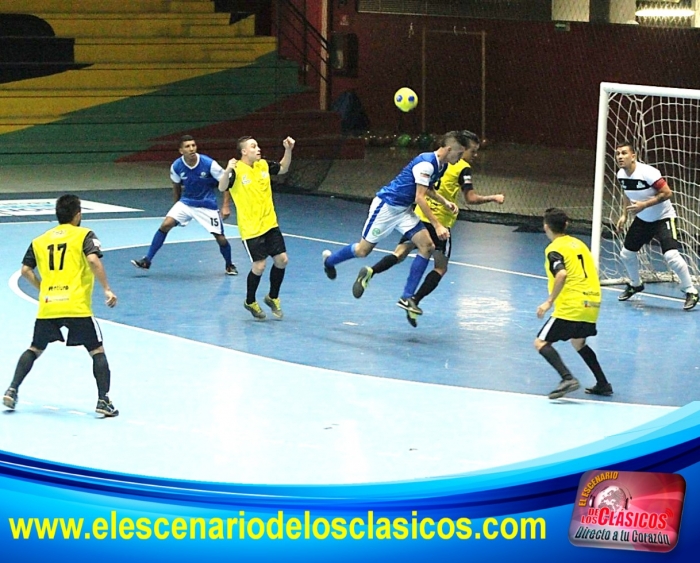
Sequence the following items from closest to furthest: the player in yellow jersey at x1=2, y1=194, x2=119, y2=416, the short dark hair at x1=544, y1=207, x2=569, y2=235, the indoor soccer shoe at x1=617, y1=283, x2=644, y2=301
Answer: the player in yellow jersey at x1=2, y1=194, x2=119, y2=416
the short dark hair at x1=544, y1=207, x2=569, y2=235
the indoor soccer shoe at x1=617, y1=283, x2=644, y2=301

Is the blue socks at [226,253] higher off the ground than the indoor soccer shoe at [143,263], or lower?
higher

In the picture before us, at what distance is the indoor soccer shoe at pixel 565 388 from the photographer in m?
10.0

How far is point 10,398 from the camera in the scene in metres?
9.50

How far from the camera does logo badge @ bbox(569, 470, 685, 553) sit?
577cm

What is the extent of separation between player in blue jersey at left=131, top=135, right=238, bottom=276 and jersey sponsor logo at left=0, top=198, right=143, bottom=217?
4.92 m

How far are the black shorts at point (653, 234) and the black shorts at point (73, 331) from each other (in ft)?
23.2

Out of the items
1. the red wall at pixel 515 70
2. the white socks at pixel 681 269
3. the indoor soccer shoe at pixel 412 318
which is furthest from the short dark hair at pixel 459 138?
the red wall at pixel 515 70

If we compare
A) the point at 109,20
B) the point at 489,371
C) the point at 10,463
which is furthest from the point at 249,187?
the point at 109,20

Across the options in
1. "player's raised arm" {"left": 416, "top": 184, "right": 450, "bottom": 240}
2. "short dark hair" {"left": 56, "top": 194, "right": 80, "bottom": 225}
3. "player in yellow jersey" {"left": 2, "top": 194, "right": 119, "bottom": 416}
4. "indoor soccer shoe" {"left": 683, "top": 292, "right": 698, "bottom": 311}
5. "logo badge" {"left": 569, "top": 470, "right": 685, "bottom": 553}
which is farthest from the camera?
"indoor soccer shoe" {"left": 683, "top": 292, "right": 698, "bottom": 311}

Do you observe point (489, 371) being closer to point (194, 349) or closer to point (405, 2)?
point (194, 349)

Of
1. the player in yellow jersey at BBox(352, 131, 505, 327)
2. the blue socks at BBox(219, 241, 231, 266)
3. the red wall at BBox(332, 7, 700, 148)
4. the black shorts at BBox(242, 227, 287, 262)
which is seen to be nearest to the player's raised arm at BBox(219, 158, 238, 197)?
the black shorts at BBox(242, 227, 287, 262)

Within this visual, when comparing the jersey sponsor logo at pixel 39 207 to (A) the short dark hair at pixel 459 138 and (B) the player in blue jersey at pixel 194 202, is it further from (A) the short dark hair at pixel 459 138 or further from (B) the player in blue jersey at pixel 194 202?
(A) the short dark hair at pixel 459 138

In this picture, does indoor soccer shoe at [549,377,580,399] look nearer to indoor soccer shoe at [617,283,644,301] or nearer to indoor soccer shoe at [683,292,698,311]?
indoor soccer shoe at [683,292,698,311]

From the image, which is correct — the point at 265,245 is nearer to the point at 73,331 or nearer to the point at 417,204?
the point at 417,204
